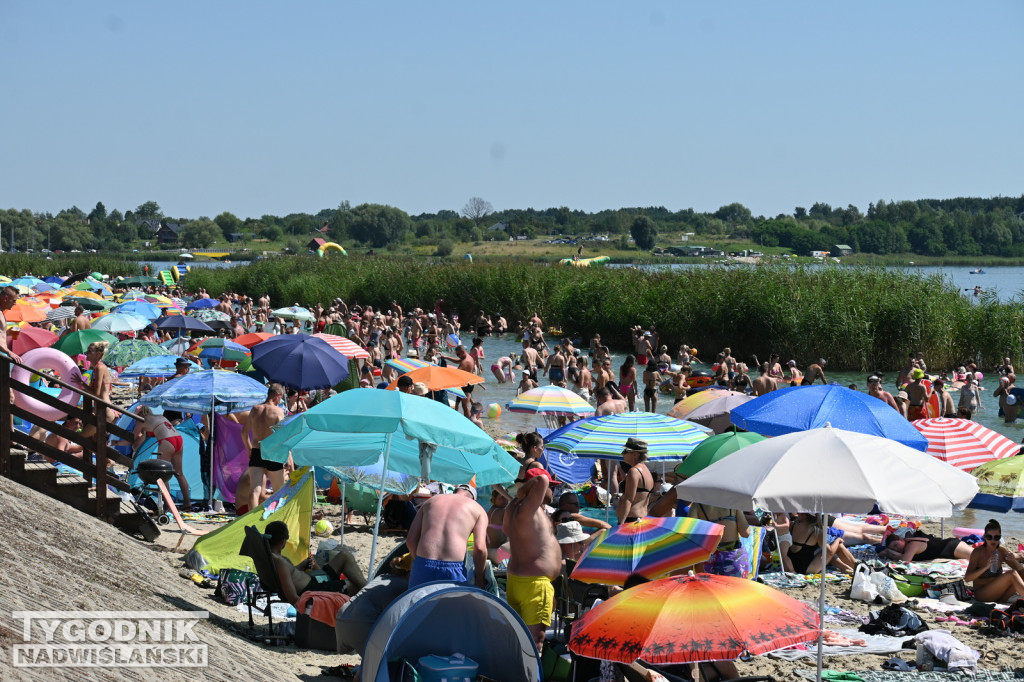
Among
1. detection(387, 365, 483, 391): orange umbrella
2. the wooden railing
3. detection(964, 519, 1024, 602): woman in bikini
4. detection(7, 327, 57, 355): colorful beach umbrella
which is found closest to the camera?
the wooden railing

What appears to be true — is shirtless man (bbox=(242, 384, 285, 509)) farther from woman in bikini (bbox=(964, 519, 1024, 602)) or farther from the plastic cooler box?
woman in bikini (bbox=(964, 519, 1024, 602))

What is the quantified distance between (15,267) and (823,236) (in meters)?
94.3

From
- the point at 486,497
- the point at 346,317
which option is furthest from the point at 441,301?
the point at 486,497

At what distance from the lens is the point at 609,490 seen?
10422mm

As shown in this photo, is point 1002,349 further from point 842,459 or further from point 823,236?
point 823,236

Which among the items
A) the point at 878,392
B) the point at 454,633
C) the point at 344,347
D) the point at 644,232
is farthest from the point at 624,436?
the point at 644,232

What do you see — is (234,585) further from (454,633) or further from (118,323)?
(118,323)

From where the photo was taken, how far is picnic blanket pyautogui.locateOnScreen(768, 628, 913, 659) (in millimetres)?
7527

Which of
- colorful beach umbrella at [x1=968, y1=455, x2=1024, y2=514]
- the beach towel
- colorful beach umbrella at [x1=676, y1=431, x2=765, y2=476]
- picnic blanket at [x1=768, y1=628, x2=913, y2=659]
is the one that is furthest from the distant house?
picnic blanket at [x1=768, y1=628, x2=913, y2=659]

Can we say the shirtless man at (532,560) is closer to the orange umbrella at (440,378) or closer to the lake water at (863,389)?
the orange umbrella at (440,378)

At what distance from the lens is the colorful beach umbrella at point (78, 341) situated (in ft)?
56.7

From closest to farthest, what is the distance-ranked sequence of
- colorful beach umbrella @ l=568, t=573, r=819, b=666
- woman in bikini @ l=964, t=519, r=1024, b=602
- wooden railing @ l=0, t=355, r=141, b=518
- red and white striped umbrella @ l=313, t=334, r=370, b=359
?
colorful beach umbrella @ l=568, t=573, r=819, b=666
wooden railing @ l=0, t=355, r=141, b=518
woman in bikini @ l=964, t=519, r=1024, b=602
red and white striped umbrella @ l=313, t=334, r=370, b=359

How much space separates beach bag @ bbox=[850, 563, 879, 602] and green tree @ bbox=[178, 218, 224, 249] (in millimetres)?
170384

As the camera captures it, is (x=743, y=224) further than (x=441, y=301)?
Yes
